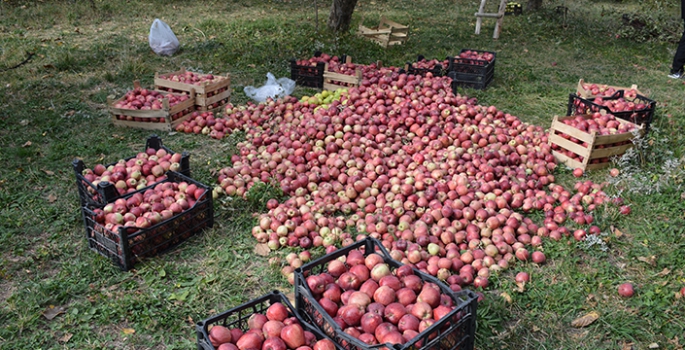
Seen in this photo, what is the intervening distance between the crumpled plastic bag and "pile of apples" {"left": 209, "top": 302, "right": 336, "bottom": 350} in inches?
224

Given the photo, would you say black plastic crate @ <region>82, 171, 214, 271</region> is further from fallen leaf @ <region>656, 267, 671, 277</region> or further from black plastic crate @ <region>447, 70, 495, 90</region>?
black plastic crate @ <region>447, 70, 495, 90</region>

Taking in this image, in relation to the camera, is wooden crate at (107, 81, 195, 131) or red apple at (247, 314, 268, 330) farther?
wooden crate at (107, 81, 195, 131)

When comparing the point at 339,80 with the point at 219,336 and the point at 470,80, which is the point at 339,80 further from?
the point at 219,336

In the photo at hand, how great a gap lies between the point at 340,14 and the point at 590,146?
809cm

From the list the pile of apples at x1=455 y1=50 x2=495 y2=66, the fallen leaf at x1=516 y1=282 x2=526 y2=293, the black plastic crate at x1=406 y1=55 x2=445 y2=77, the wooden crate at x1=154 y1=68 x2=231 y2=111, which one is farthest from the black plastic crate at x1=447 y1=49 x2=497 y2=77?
the fallen leaf at x1=516 y1=282 x2=526 y2=293

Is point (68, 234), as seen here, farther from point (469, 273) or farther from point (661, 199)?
point (661, 199)

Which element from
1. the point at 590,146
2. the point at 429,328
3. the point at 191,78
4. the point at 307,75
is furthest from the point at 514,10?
the point at 429,328

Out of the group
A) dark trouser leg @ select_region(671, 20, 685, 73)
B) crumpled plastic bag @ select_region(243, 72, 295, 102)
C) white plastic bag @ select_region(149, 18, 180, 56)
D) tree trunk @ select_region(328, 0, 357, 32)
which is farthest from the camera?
tree trunk @ select_region(328, 0, 357, 32)

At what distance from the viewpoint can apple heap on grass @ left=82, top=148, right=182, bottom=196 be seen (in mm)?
5168

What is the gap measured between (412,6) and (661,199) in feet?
48.1

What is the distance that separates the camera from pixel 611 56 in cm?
1233

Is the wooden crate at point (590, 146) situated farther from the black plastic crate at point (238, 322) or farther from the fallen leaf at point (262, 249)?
the black plastic crate at point (238, 322)

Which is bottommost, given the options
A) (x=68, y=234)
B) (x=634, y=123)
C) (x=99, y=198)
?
(x=68, y=234)

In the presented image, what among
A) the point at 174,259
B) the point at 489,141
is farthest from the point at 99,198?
the point at 489,141
